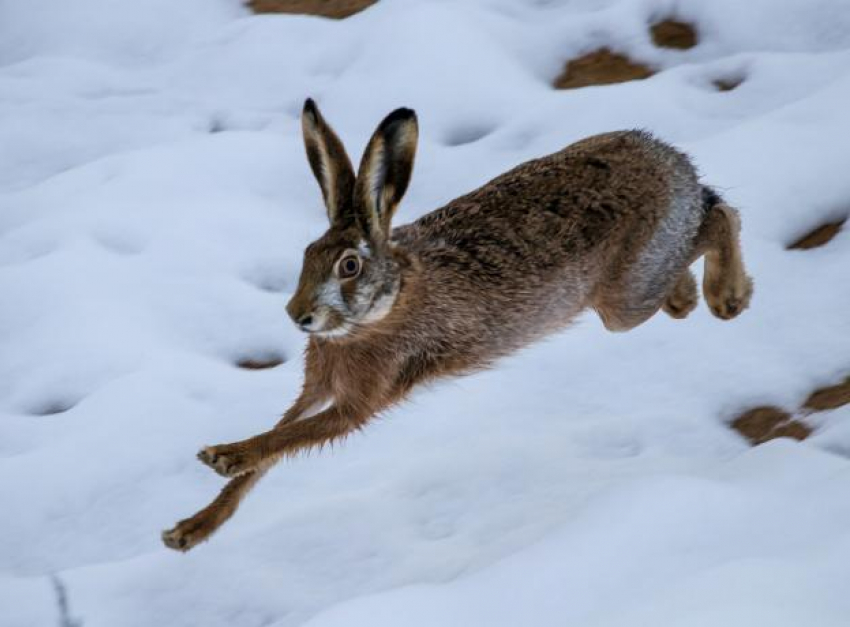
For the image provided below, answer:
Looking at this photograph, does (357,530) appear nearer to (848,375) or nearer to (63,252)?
(848,375)

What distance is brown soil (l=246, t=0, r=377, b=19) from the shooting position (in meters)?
7.71

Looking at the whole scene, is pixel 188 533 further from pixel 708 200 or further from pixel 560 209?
pixel 708 200

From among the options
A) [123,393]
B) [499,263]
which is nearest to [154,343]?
[123,393]

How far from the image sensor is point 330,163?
3.82 m

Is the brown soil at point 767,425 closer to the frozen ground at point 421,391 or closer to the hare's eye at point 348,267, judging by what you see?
the frozen ground at point 421,391

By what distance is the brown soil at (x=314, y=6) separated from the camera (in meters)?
7.71

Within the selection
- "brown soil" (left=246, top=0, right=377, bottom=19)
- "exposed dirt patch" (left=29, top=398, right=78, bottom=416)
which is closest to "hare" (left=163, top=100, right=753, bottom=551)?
"exposed dirt patch" (left=29, top=398, right=78, bottom=416)

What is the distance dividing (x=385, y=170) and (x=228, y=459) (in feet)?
3.39

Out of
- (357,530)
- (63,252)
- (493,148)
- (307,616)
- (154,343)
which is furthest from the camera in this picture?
(493,148)

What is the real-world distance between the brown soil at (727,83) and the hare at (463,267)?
77.6 inches

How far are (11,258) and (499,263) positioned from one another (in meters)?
2.81

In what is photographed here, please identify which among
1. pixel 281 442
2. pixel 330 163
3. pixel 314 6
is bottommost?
pixel 314 6

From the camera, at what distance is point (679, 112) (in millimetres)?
6230

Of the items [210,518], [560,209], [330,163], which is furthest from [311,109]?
[210,518]
